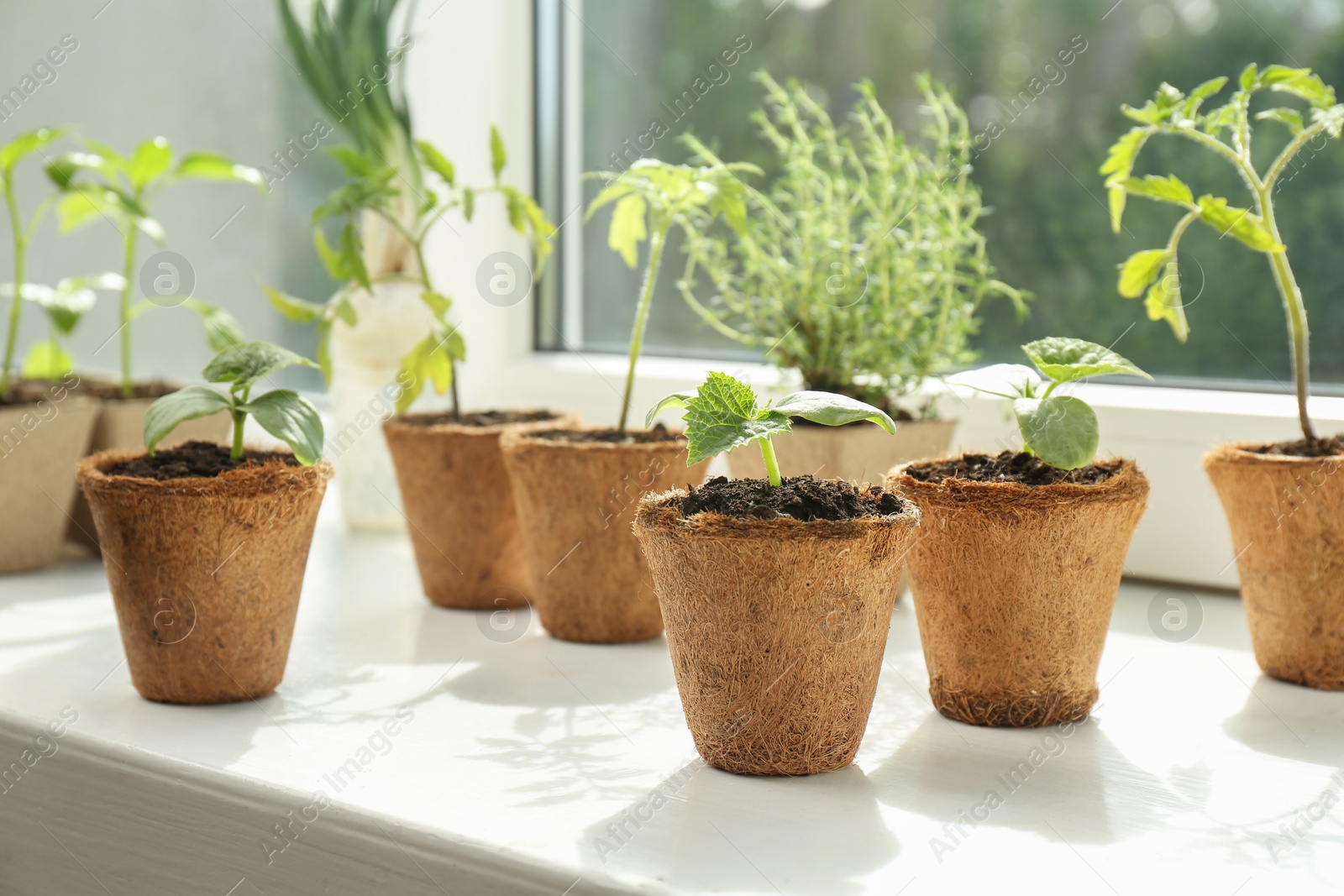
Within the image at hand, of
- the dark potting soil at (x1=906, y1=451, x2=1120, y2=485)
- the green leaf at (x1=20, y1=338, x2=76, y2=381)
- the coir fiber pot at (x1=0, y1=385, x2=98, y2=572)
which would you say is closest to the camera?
the dark potting soil at (x1=906, y1=451, x2=1120, y2=485)

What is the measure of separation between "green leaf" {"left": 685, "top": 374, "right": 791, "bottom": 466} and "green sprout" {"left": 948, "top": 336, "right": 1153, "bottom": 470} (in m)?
0.16

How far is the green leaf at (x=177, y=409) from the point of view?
3.04ft

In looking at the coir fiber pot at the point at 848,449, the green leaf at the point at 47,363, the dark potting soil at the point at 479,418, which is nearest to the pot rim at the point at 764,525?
the coir fiber pot at the point at 848,449

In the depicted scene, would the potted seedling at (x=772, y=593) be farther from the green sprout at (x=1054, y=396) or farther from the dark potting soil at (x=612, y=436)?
the dark potting soil at (x=612, y=436)

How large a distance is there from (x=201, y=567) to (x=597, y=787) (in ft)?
1.24

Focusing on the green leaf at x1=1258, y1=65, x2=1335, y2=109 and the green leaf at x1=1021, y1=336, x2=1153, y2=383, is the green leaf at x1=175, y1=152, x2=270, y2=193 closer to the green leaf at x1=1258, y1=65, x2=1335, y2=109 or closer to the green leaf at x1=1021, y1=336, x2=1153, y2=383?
the green leaf at x1=1021, y1=336, x2=1153, y2=383

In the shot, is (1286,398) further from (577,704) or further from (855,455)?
(577,704)

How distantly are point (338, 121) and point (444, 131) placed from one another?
0.26 meters

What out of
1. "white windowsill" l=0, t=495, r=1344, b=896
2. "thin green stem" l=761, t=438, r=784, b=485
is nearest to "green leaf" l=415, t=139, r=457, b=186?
"white windowsill" l=0, t=495, r=1344, b=896

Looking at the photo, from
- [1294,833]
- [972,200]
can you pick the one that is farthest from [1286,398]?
[1294,833]

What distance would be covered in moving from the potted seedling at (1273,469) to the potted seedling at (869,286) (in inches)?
9.4

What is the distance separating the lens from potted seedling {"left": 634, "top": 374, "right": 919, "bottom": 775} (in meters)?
0.78

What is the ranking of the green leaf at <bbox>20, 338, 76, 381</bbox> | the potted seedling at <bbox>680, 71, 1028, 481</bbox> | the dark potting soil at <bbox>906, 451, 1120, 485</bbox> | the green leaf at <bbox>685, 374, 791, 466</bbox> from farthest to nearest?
1. the green leaf at <bbox>20, 338, 76, 381</bbox>
2. the potted seedling at <bbox>680, 71, 1028, 481</bbox>
3. the dark potting soil at <bbox>906, 451, 1120, 485</bbox>
4. the green leaf at <bbox>685, 374, 791, 466</bbox>

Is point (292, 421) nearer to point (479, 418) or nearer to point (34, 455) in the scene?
point (479, 418)
